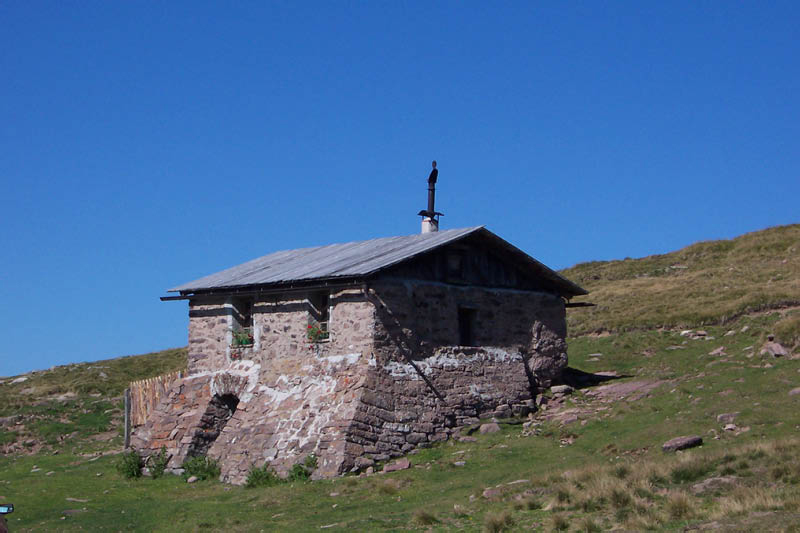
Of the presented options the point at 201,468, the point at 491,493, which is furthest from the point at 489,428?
the point at 201,468

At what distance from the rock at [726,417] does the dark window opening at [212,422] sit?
12.8 meters

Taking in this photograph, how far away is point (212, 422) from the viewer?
2491 cm

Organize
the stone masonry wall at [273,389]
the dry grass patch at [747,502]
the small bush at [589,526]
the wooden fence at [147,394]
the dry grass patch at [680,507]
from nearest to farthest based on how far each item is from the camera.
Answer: the dry grass patch at [747,502]
the small bush at [589,526]
the dry grass patch at [680,507]
the stone masonry wall at [273,389]
the wooden fence at [147,394]

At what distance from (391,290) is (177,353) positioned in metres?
30.7

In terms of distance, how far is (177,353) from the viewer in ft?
165

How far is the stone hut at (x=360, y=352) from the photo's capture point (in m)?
21.5

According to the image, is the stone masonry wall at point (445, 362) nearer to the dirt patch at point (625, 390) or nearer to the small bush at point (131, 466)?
the dirt patch at point (625, 390)

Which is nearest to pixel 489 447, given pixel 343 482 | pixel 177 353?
pixel 343 482

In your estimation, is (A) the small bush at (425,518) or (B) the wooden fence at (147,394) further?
(B) the wooden fence at (147,394)

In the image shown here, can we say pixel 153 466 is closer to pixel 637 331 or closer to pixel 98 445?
pixel 98 445

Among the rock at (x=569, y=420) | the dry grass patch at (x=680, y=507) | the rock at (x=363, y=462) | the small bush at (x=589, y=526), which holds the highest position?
the rock at (x=569, y=420)

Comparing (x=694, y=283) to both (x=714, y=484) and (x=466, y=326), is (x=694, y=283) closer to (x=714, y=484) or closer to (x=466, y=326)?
(x=466, y=326)

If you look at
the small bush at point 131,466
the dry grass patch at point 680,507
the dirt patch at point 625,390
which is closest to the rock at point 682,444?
the dry grass patch at point 680,507

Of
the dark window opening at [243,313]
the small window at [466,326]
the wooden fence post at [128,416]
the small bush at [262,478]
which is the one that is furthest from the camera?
the wooden fence post at [128,416]
